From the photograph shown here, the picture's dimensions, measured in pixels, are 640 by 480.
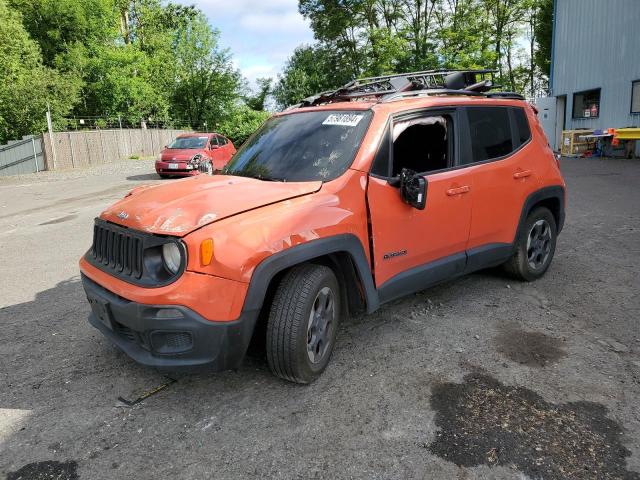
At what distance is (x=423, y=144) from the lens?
3.85 meters

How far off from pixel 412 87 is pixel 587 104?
20.5 m

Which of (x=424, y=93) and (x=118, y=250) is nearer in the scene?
(x=118, y=250)

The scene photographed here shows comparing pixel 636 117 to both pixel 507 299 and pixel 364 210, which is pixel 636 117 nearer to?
pixel 507 299

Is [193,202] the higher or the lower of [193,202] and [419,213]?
the higher

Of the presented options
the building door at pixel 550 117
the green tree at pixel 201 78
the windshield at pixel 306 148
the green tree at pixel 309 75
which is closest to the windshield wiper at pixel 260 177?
the windshield at pixel 306 148

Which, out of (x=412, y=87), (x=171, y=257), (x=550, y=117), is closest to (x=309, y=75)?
(x=550, y=117)

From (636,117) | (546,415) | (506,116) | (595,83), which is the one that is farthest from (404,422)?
(595,83)

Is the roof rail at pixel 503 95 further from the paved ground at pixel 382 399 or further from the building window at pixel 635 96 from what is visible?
the building window at pixel 635 96

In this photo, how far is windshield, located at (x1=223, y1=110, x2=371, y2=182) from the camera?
3.42m

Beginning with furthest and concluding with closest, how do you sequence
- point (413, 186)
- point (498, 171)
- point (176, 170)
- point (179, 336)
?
point (176, 170) < point (498, 171) < point (413, 186) < point (179, 336)

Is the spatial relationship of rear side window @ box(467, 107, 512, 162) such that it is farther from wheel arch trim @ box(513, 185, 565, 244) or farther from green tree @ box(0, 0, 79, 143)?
green tree @ box(0, 0, 79, 143)

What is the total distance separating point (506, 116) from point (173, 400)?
3656 mm

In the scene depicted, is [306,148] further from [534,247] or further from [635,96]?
[635,96]

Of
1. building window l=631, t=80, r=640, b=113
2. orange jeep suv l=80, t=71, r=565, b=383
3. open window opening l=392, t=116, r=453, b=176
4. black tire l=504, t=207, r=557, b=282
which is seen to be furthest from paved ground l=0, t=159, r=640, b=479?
building window l=631, t=80, r=640, b=113
